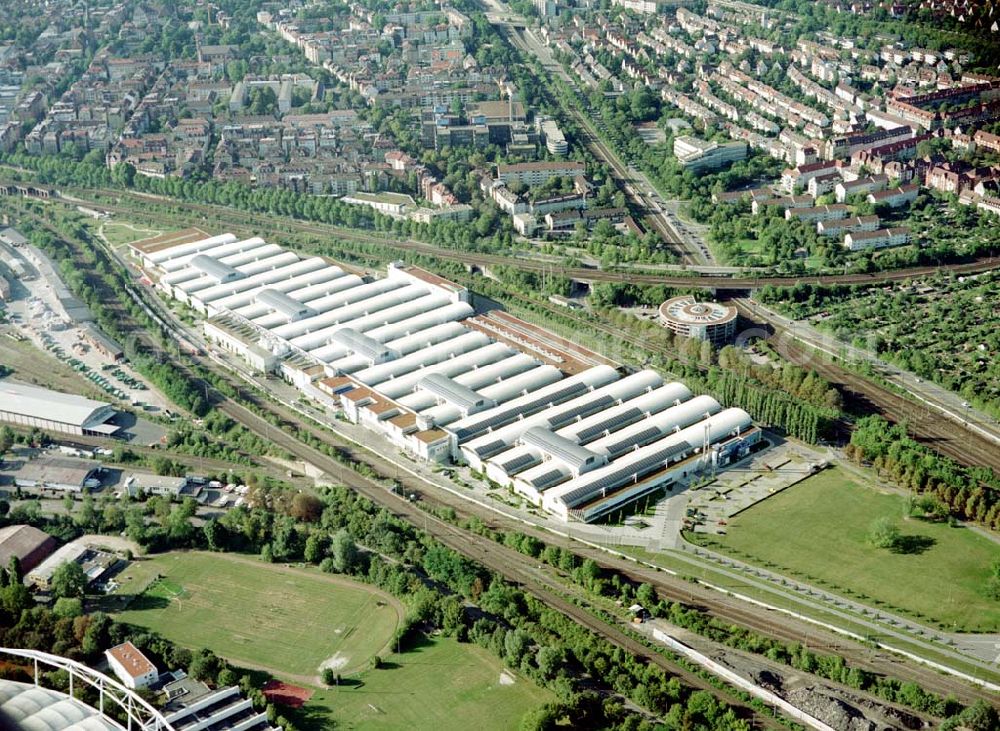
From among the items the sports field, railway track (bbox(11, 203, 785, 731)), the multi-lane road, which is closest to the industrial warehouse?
railway track (bbox(11, 203, 785, 731))

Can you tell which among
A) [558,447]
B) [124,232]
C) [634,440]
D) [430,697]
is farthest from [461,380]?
[124,232]

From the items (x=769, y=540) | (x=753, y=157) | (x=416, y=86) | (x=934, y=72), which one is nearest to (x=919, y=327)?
(x=769, y=540)

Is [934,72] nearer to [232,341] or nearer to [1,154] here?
[232,341]

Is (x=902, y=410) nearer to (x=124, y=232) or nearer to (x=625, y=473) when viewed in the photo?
(x=625, y=473)

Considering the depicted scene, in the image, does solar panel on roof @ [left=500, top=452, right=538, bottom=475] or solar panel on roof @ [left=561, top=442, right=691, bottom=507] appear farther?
solar panel on roof @ [left=500, top=452, right=538, bottom=475]

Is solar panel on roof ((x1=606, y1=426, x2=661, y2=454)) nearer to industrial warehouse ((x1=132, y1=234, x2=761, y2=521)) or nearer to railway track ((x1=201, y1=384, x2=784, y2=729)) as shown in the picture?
industrial warehouse ((x1=132, y1=234, x2=761, y2=521))

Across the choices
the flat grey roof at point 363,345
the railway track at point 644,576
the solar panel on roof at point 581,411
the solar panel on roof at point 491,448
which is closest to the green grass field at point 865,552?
the railway track at point 644,576

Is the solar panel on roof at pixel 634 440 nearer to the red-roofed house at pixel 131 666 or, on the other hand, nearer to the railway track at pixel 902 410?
the railway track at pixel 902 410
